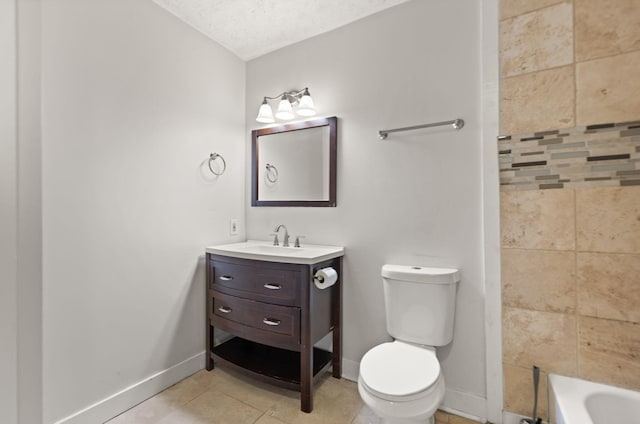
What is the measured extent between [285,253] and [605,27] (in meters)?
1.97

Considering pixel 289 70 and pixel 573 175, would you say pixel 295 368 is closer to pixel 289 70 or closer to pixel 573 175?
pixel 573 175

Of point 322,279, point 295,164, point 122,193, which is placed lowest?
point 322,279

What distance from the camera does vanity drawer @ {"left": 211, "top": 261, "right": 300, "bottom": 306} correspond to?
167 centimetres

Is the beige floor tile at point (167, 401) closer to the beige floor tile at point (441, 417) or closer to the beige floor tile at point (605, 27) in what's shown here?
the beige floor tile at point (441, 417)

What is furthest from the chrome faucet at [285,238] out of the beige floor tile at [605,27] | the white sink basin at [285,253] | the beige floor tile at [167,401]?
the beige floor tile at [605,27]

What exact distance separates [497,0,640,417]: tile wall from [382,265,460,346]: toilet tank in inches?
10.9

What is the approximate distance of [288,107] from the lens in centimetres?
213

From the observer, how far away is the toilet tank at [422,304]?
60.9 inches

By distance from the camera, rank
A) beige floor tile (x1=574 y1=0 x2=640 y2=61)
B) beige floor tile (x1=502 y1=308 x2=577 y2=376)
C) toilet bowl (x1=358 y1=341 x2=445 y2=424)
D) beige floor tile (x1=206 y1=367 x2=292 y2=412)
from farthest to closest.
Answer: beige floor tile (x1=206 y1=367 x2=292 y2=412), beige floor tile (x1=502 y1=308 x2=577 y2=376), beige floor tile (x1=574 y1=0 x2=640 y2=61), toilet bowl (x1=358 y1=341 x2=445 y2=424)

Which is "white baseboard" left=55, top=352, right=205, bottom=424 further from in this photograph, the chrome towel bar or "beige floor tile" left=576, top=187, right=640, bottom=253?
"beige floor tile" left=576, top=187, right=640, bottom=253

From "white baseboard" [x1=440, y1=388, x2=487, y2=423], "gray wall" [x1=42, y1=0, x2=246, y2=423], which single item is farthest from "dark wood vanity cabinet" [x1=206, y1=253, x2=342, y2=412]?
"white baseboard" [x1=440, y1=388, x2=487, y2=423]

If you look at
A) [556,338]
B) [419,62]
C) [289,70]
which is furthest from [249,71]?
[556,338]

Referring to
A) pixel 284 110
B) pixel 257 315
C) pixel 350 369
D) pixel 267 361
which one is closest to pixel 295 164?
pixel 284 110

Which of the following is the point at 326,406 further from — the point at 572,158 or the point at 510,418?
the point at 572,158
